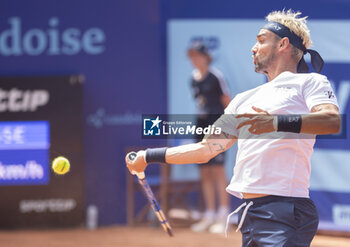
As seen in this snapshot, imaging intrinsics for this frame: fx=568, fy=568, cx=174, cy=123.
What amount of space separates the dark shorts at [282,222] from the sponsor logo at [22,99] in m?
5.15

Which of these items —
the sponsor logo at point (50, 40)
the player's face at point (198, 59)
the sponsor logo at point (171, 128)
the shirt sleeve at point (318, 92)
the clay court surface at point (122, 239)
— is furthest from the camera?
the sponsor logo at point (50, 40)

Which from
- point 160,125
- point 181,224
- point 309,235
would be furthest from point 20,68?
point 309,235

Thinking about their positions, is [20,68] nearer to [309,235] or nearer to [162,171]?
[162,171]

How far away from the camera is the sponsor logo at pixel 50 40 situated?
773cm

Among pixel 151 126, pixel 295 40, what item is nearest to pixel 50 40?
pixel 151 126

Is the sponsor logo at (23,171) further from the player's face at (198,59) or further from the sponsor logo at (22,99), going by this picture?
the player's face at (198,59)

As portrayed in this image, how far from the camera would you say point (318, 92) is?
2561 mm

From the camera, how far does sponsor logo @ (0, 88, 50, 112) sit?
24.2 feet

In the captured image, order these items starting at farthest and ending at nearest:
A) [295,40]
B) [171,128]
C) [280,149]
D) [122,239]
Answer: [122,239]
[295,40]
[171,128]
[280,149]

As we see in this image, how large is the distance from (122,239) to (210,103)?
6.33ft

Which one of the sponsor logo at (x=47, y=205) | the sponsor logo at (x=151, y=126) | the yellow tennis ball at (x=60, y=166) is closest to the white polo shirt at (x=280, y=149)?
the sponsor logo at (x=151, y=126)

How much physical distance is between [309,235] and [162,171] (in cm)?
459

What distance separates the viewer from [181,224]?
7.25 meters

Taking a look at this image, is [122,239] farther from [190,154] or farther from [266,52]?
[266,52]
